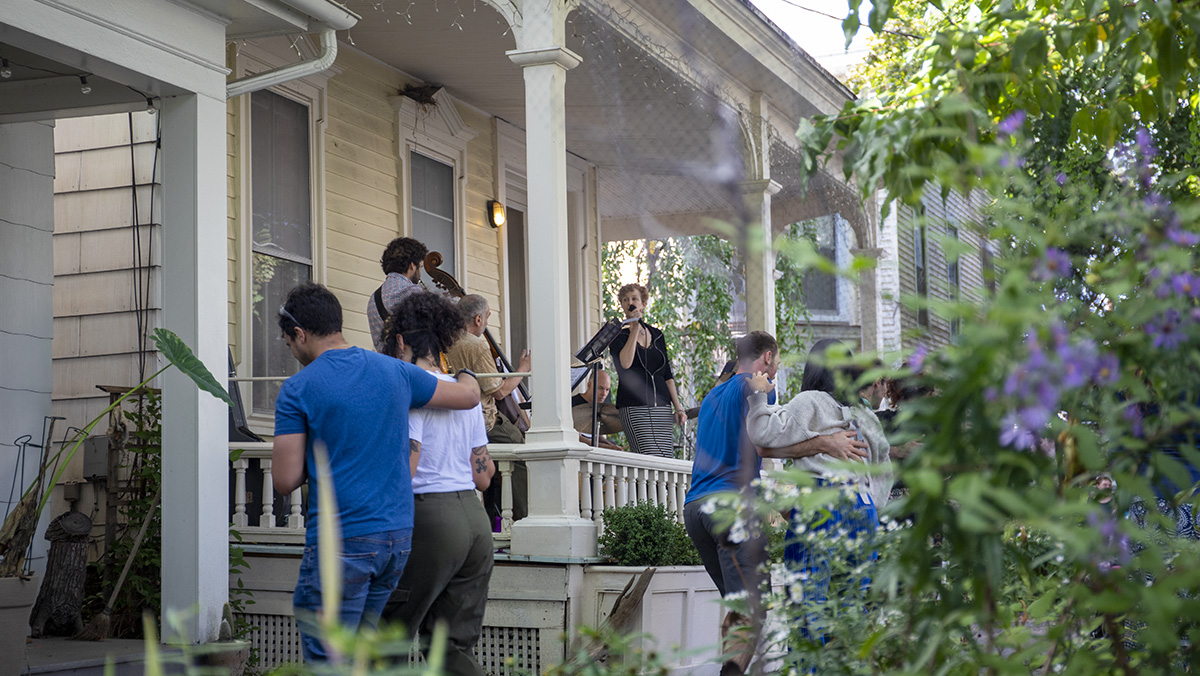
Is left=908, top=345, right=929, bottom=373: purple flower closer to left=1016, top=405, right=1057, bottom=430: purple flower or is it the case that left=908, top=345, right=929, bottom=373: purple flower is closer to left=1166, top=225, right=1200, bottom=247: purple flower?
left=1016, top=405, right=1057, bottom=430: purple flower

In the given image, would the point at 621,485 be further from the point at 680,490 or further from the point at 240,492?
the point at 240,492

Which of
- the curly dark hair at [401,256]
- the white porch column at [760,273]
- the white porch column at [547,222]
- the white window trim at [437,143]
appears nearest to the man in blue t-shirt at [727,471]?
the white porch column at [547,222]

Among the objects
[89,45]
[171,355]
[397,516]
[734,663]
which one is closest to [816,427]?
[734,663]

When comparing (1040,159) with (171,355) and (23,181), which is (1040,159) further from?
(23,181)

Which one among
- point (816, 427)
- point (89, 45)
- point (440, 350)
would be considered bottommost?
point (816, 427)

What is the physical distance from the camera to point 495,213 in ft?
32.3

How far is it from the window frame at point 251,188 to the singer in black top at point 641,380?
2068mm

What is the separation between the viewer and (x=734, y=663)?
5223mm

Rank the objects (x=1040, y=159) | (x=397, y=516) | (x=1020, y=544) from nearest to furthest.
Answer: (x=1020, y=544)
(x=397, y=516)
(x=1040, y=159)

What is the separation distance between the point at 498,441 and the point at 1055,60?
4.38 meters

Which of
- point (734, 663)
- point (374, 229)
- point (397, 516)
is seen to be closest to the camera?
point (397, 516)

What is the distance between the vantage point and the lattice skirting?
610 centimetres

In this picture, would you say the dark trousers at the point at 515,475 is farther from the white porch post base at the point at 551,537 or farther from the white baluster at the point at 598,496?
the white porch post base at the point at 551,537

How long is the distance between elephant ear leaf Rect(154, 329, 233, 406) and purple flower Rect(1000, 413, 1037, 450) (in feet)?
12.1
